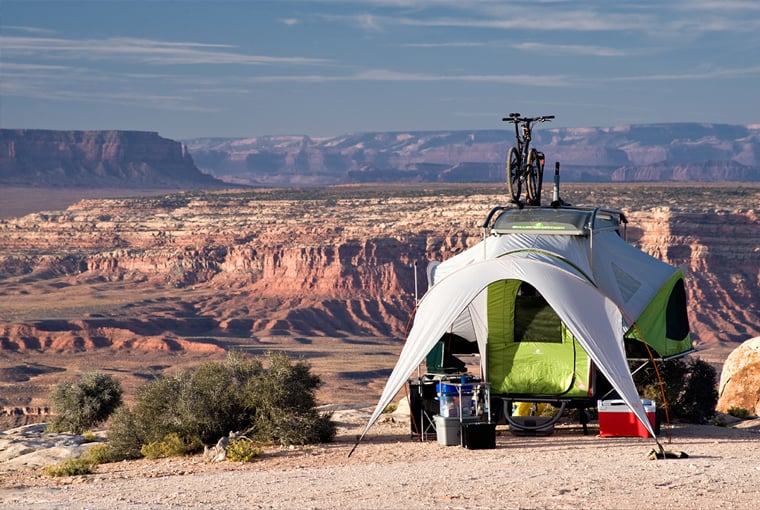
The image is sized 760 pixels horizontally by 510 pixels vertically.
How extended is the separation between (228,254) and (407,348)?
8233cm

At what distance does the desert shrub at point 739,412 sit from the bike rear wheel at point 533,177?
6.62 metres

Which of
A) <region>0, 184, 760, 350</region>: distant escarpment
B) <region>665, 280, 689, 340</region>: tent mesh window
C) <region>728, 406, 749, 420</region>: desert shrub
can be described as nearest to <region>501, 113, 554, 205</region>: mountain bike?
<region>665, 280, 689, 340</region>: tent mesh window

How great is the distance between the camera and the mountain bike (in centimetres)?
2328

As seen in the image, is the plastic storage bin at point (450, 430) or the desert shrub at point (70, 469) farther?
the plastic storage bin at point (450, 430)

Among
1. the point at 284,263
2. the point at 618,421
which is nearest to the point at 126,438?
the point at 618,421

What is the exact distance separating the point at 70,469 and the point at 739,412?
14436mm

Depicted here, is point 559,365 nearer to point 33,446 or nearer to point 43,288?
point 33,446

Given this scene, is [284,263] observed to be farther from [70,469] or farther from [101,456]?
[70,469]

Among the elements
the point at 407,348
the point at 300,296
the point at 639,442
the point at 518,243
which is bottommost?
the point at 300,296

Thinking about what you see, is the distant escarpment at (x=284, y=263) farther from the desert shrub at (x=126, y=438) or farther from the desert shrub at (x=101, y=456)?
the desert shrub at (x=101, y=456)

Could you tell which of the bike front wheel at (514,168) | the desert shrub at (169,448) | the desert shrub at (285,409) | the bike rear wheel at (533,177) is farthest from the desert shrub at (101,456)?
the bike rear wheel at (533,177)

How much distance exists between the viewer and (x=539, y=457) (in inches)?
711

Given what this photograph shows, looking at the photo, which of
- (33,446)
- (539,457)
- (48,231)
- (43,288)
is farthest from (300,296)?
(539,457)

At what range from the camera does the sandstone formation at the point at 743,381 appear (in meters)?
28.5
